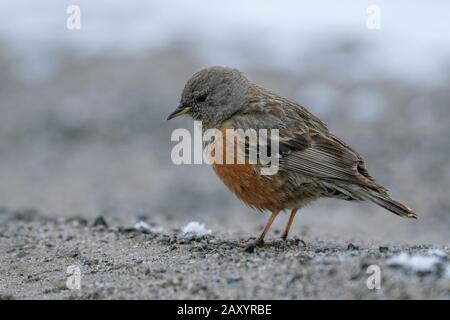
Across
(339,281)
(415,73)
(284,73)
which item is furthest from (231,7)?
(339,281)

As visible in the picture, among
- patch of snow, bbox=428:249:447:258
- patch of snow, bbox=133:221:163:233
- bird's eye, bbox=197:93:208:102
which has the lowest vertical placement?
patch of snow, bbox=428:249:447:258

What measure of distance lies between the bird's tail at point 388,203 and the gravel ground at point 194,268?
322mm

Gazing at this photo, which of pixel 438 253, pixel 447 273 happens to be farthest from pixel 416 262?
pixel 438 253

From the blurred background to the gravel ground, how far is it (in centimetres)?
175

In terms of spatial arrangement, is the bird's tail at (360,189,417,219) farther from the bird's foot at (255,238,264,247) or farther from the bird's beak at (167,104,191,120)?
the bird's beak at (167,104,191,120)

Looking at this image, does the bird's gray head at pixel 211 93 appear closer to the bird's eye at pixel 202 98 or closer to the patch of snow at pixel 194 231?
the bird's eye at pixel 202 98

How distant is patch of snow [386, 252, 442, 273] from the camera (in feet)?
18.7

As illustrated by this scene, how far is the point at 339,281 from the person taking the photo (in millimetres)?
5621

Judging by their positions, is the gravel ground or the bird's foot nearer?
the gravel ground

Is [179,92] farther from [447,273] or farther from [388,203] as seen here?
[447,273]

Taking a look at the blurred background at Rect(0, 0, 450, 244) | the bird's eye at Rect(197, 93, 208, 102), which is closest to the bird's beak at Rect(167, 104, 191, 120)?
the bird's eye at Rect(197, 93, 208, 102)

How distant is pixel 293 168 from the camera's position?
7.21 meters

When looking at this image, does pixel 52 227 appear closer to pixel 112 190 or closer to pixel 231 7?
pixel 112 190

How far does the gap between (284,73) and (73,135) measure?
14.4 ft
